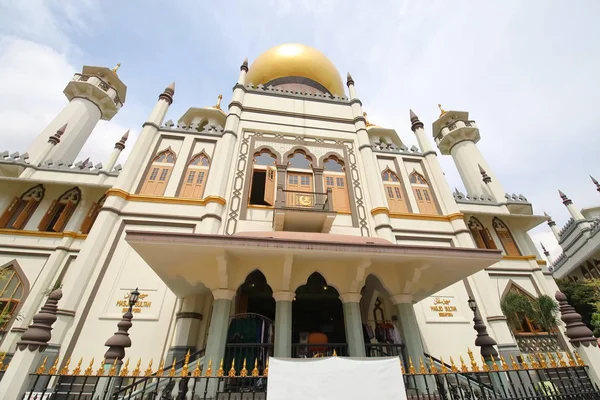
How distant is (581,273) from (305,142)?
25.8 meters

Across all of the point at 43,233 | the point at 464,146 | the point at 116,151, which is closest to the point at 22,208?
the point at 43,233

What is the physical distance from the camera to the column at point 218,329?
5777mm

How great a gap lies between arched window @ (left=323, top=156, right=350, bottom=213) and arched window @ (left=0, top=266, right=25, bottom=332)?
11.0m

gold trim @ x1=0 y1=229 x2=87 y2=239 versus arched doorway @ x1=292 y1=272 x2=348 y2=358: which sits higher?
gold trim @ x1=0 y1=229 x2=87 y2=239

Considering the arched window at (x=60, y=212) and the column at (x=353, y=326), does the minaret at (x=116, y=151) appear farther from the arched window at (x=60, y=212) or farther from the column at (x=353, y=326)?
the column at (x=353, y=326)

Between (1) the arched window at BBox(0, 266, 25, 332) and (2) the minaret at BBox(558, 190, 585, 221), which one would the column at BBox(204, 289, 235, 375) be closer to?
(1) the arched window at BBox(0, 266, 25, 332)

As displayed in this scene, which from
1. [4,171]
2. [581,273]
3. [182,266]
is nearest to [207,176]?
[182,266]

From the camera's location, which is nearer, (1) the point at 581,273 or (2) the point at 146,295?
(2) the point at 146,295

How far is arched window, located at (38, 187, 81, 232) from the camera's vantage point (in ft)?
33.8

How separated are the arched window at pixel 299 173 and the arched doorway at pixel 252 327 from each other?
11.7 feet

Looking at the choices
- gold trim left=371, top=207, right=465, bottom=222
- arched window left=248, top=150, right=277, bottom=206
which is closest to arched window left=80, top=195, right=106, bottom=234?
arched window left=248, top=150, right=277, bottom=206

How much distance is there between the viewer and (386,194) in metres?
12.0

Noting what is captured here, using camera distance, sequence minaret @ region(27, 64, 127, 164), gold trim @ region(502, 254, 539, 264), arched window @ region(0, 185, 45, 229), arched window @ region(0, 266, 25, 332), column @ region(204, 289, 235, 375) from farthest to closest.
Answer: minaret @ region(27, 64, 127, 164), gold trim @ region(502, 254, 539, 264), arched window @ region(0, 185, 45, 229), arched window @ region(0, 266, 25, 332), column @ region(204, 289, 235, 375)

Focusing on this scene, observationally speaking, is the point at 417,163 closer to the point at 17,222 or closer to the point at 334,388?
the point at 334,388
